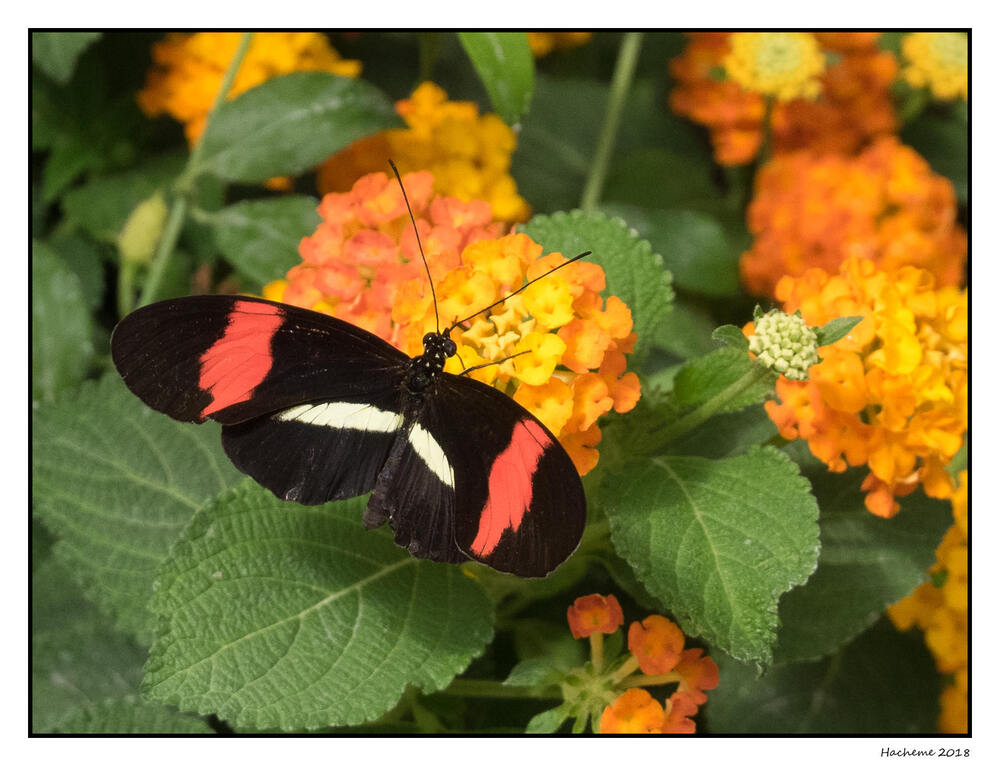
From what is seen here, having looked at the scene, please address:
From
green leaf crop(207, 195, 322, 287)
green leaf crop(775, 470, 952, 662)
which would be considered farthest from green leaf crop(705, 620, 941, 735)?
green leaf crop(207, 195, 322, 287)

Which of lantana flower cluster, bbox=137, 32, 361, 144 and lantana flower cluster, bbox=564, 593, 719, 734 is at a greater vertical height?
lantana flower cluster, bbox=137, 32, 361, 144

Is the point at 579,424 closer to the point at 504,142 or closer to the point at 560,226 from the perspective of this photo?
the point at 560,226

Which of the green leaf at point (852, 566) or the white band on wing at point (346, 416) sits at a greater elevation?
the white band on wing at point (346, 416)

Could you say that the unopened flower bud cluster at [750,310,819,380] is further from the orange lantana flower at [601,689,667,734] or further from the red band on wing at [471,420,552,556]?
the orange lantana flower at [601,689,667,734]

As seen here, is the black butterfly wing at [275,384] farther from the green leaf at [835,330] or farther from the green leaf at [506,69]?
the green leaf at [506,69]

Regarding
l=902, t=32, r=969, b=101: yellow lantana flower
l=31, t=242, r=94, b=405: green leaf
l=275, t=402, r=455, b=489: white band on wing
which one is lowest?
l=31, t=242, r=94, b=405: green leaf

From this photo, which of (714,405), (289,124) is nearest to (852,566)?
(714,405)

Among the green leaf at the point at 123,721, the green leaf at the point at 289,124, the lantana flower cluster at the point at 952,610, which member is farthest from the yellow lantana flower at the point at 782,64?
the green leaf at the point at 123,721
